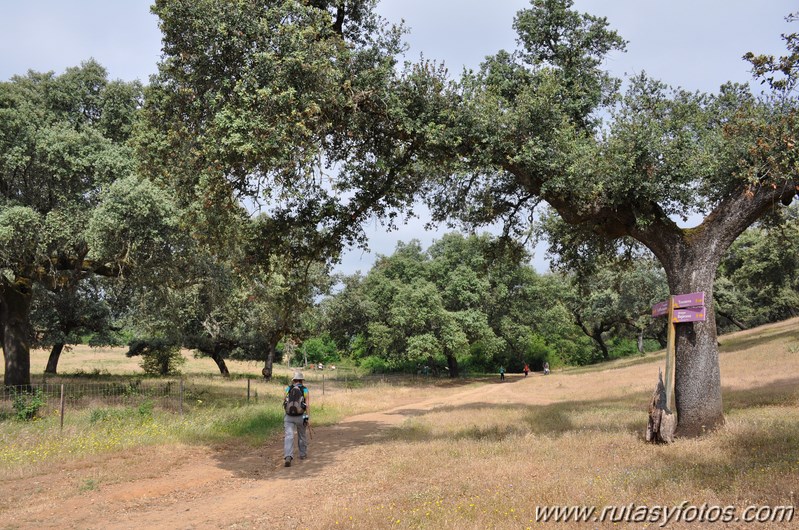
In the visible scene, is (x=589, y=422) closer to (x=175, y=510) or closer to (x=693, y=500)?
(x=693, y=500)

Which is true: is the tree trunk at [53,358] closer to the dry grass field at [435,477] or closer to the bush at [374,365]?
the dry grass field at [435,477]

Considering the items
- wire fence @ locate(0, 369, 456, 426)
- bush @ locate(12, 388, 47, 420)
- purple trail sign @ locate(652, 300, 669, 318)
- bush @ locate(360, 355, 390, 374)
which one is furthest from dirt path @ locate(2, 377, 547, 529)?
bush @ locate(360, 355, 390, 374)

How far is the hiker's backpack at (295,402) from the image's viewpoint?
11.6 m

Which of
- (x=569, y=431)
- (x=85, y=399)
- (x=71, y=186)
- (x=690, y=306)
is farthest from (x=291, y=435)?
(x=71, y=186)

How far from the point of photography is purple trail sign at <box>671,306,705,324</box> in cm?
1031

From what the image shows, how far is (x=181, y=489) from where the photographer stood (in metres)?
9.34

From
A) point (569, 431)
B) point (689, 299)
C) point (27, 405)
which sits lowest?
point (569, 431)

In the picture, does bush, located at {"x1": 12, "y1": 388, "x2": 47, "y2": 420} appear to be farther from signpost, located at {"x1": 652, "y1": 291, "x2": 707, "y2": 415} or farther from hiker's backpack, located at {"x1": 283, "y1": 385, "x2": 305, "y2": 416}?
signpost, located at {"x1": 652, "y1": 291, "x2": 707, "y2": 415}

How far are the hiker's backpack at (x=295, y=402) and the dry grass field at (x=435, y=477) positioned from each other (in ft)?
3.72

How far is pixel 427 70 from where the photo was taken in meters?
11.8

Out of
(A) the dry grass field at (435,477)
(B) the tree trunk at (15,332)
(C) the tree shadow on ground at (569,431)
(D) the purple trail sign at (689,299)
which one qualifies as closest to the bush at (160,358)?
(B) the tree trunk at (15,332)

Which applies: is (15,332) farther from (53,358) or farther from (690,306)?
(690,306)

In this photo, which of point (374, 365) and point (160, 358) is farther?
point (374, 365)

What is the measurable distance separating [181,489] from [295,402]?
298 centimetres
